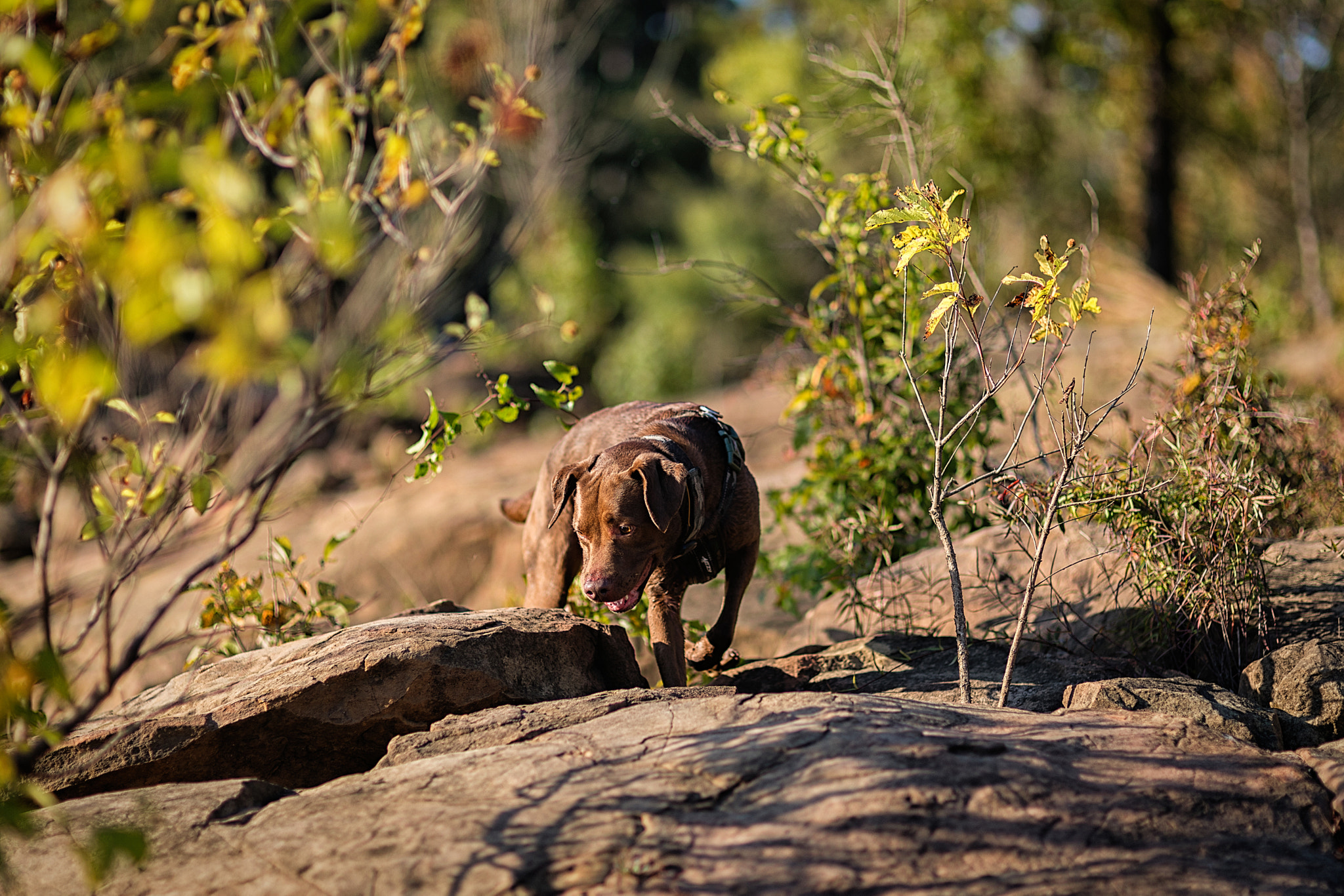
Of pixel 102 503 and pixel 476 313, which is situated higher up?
pixel 476 313

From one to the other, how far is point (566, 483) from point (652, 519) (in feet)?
1.48

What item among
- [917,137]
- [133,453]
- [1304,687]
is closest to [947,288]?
[1304,687]

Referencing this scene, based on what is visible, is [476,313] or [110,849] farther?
[476,313]

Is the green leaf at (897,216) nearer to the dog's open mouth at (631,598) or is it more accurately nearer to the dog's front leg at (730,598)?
the dog's open mouth at (631,598)

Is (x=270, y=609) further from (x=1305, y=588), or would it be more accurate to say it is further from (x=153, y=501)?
(x=1305, y=588)

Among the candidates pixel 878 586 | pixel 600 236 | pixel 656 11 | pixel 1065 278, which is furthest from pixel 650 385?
pixel 656 11

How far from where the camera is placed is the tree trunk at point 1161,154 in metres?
13.9

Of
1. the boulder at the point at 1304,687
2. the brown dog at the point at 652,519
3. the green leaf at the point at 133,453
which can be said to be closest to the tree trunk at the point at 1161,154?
the boulder at the point at 1304,687

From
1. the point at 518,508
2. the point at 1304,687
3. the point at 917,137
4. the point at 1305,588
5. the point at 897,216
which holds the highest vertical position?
the point at 917,137

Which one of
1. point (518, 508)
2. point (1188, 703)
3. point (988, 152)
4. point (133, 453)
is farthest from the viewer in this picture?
point (988, 152)

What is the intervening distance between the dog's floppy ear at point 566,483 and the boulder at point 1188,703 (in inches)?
82.5

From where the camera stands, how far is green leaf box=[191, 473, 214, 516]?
9.02 feet

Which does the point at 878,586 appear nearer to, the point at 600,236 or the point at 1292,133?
the point at 1292,133

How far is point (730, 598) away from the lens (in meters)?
5.00
